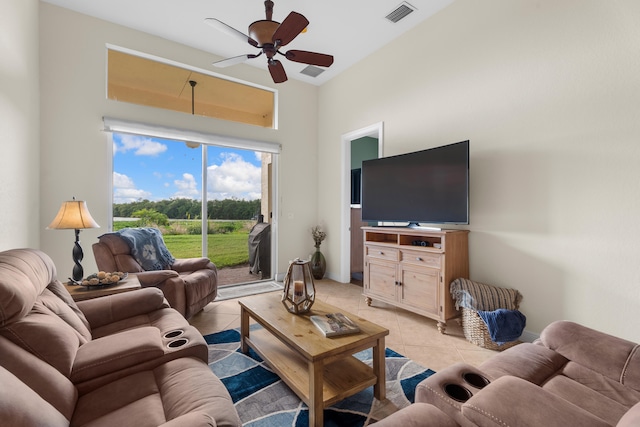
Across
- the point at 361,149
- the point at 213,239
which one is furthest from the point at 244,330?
the point at 361,149

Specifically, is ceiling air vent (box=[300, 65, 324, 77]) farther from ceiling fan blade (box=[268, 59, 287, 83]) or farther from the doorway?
ceiling fan blade (box=[268, 59, 287, 83])

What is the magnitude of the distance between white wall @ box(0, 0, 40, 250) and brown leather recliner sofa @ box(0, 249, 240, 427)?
1.17 meters

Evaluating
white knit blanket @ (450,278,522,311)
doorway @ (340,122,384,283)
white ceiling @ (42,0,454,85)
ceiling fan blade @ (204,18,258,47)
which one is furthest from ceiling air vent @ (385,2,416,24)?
white knit blanket @ (450,278,522,311)

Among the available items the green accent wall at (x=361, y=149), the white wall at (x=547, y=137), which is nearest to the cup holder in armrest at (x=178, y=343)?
the white wall at (x=547, y=137)

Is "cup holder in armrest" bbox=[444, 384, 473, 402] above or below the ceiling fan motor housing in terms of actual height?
below

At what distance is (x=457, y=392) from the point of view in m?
1.14

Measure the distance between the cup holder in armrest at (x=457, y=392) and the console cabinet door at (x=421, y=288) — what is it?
5.70 ft

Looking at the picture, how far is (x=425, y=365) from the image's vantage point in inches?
86.0

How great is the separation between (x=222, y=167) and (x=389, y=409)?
3.73m

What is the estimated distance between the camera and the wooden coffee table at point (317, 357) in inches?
58.6

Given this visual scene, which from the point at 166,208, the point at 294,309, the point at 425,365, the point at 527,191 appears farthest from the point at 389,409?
the point at 166,208

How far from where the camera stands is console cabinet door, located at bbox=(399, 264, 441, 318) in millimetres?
2812

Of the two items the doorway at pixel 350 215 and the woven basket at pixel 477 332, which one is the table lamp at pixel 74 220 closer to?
the doorway at pixel 350 215

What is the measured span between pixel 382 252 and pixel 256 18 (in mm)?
3080
